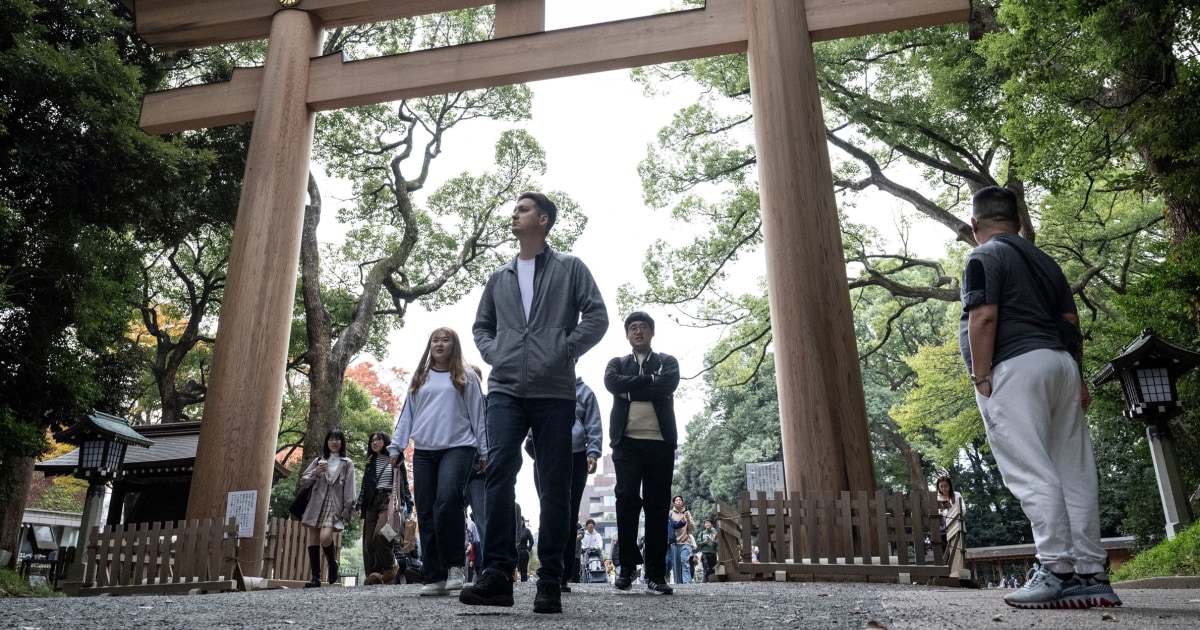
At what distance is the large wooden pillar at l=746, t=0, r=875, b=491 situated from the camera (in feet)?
20.9

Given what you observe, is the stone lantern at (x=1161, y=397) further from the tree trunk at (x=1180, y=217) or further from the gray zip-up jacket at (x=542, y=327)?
the gray zip-up jacket at (x=542, y=327)

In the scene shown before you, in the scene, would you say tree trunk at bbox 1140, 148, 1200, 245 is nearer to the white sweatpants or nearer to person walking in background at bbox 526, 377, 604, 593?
person walking in background at bbox 526, 377, 604, 593

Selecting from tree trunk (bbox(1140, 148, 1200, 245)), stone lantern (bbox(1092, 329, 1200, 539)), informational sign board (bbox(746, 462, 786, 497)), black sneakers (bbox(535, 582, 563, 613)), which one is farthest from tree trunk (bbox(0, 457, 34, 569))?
tree trunk (bbox(1140, 148, 1200, 245))

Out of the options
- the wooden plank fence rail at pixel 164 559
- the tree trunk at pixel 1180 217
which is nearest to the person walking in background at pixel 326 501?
the wooden plank fence rail at pixel 164 559

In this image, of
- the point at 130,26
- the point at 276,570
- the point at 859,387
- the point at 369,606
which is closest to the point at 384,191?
the point at 130,26

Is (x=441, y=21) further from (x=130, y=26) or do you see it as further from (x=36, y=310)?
(x=36, y=310)

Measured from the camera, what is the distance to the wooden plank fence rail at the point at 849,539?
19.1 feet

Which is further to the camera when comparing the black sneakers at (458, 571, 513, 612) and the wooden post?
the wooden post

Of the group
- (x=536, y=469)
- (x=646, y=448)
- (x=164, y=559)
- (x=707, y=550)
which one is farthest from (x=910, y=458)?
(x=536, y=469)

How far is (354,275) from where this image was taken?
17281 millimetres

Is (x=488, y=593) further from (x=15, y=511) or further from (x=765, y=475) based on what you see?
(x=15, y=511)

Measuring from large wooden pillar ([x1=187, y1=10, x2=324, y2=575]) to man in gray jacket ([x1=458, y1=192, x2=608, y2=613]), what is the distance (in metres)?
4.87

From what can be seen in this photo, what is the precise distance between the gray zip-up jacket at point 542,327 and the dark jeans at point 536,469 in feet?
0.24

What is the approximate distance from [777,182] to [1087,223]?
36.6ft
